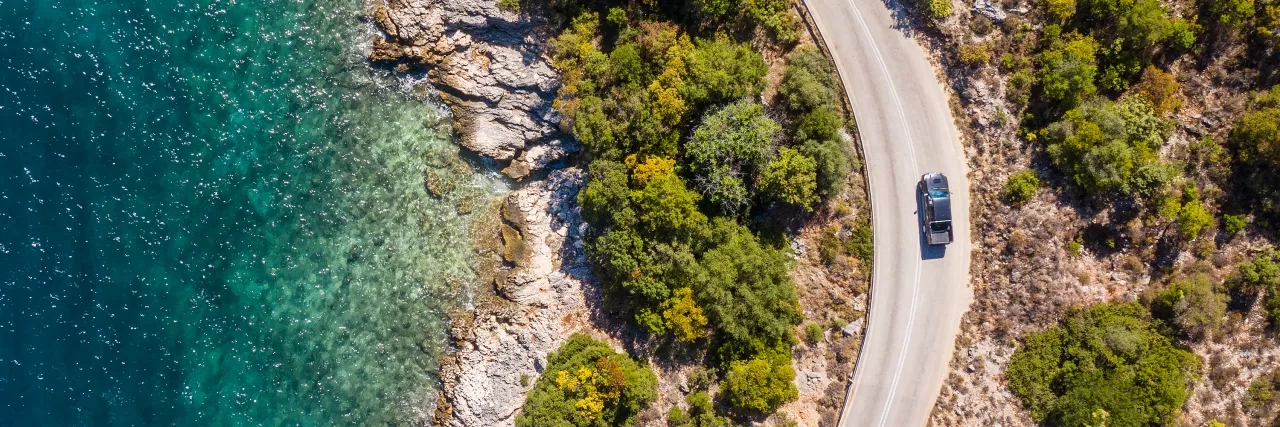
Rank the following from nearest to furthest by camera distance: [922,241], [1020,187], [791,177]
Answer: [791,177], [1020,187], [922,241]

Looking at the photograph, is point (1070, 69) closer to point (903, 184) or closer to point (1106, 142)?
point (1106, 142)

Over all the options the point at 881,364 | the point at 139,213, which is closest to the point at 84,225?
the point at 139,213

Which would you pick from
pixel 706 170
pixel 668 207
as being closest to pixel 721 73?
pixel 706 170

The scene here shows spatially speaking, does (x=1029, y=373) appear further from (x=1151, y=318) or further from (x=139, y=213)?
(x=139, y=213)

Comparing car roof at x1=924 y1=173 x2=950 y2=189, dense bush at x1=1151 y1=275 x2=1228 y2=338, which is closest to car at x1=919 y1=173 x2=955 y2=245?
car roof at x1=924 y1=173 x2=950 y2=189

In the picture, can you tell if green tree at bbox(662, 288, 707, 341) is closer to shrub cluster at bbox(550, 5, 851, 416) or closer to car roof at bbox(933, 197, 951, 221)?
shrub cluster at bbox(550, 5, 851, 416)

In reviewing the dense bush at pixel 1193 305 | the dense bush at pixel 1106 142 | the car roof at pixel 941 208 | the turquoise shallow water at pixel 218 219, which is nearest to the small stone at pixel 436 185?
the turquoise shallow water at pixel 218 219
